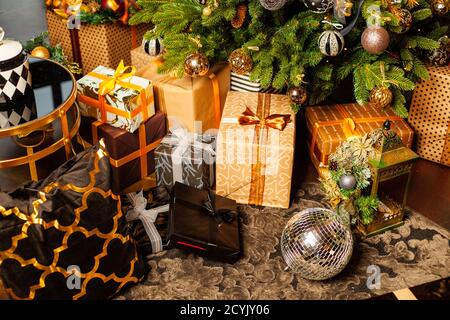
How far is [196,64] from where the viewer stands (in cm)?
204

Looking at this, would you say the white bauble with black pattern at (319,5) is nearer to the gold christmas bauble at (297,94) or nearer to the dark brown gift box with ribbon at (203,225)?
the gold christmas bauble at (297,94)

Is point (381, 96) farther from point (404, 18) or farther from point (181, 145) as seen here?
point (181, 145)

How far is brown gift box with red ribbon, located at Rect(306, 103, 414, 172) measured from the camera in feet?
6.94

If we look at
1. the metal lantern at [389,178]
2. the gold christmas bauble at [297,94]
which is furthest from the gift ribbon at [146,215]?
the metal lantern at [389,178]

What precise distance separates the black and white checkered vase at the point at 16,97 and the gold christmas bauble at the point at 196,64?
0.54 m

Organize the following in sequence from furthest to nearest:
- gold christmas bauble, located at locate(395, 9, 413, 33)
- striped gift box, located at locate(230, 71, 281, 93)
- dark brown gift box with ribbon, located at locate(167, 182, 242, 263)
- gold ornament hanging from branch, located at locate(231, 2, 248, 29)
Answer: striped gift box, located at locate(230, 71, 281, 93)
gold ornament hanging from branch, located at locate(231, 2, 248, 29)
gold christmas bauble, located at locate(395, 9, 413, 33)
dark brown gift box with ribbon, located at locate(167, 182, 242, 263)

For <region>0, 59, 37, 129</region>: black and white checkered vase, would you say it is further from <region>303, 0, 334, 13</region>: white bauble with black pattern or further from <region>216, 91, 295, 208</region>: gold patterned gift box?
<region>303, 0, 334, 13</region>: white bauble with black pattern

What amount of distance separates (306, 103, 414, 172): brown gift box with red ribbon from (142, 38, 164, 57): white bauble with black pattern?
620 millimetres

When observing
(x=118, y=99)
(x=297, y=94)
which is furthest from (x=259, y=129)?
(x=118, y=99)

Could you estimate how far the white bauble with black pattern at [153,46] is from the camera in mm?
2189

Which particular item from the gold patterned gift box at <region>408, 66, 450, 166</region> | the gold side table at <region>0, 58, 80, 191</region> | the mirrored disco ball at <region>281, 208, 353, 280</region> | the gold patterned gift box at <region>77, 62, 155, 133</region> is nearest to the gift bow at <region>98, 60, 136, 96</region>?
the gold patterned gift box at <region>77, 62, 155, 133</region>

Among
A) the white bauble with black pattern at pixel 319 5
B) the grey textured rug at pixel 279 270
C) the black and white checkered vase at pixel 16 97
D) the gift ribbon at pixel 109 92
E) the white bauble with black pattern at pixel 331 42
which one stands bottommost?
the grey textured rug at pixel 279 270

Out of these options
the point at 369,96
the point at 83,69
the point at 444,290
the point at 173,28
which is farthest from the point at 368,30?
the point at 83,69

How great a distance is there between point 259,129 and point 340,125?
349mm
